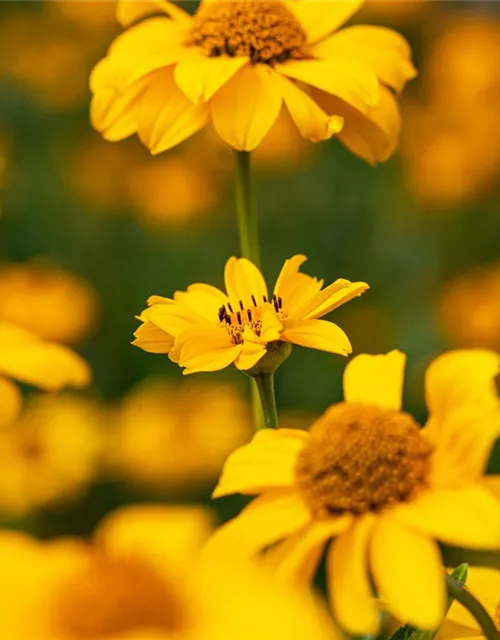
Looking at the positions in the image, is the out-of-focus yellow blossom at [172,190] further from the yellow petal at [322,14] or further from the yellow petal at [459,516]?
the yellow petal at [459,516]

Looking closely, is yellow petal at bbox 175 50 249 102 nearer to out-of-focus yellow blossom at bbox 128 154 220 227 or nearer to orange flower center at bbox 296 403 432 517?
orange flower center at bbox 296 403 432 517

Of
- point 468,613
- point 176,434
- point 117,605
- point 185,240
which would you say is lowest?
point 176,434

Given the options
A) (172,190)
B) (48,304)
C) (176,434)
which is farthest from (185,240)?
(176,434)

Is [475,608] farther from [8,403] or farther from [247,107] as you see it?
[247,107]

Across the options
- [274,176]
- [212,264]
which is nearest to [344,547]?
[212,264]

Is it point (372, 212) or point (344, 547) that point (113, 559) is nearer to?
point (344, 547)

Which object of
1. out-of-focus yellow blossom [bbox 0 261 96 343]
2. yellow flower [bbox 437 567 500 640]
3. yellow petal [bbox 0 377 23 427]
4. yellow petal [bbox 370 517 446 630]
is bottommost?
out-of-focus yellow blossom [bbox 0 261 96 343]

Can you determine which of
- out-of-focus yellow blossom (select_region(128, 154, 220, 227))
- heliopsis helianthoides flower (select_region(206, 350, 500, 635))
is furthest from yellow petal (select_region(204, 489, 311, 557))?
out-of-focus yellow blossom (select_region(128, 154, 220, 227))
